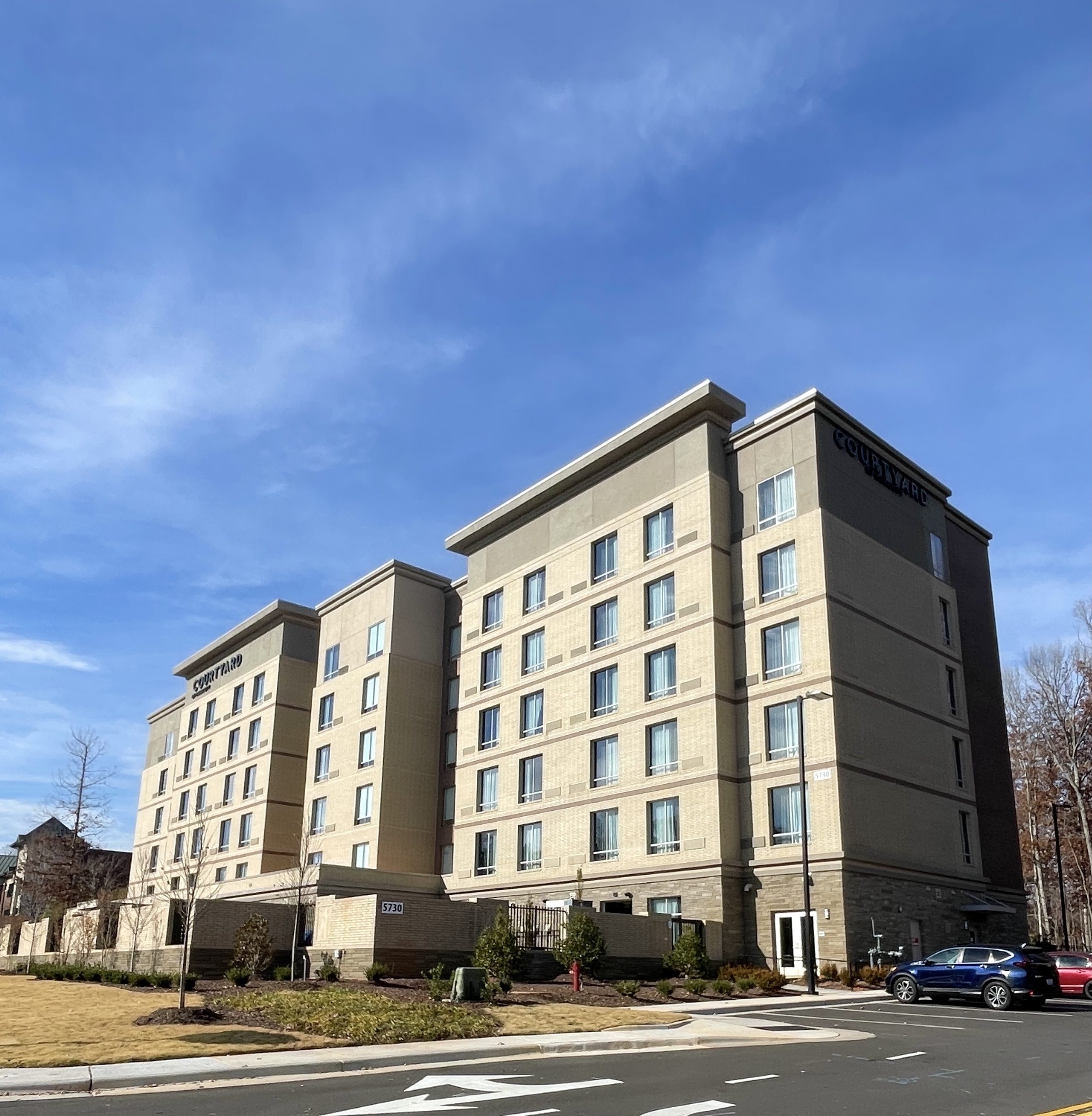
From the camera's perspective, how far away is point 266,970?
31.2 metres

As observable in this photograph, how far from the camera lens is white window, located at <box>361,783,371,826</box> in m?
52.7

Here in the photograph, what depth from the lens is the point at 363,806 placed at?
175 ft

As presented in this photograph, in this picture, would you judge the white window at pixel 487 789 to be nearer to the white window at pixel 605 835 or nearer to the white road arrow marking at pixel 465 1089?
the white window at pixel 605 835

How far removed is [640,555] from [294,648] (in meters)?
28.9

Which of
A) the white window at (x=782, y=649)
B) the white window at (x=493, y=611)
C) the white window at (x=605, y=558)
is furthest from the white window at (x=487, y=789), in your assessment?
the white window at (x=782, y=649)

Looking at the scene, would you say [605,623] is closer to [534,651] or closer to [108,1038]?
[534,651]

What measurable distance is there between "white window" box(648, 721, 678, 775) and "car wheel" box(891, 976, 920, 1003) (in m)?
13.2

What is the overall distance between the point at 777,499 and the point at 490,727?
1845cm

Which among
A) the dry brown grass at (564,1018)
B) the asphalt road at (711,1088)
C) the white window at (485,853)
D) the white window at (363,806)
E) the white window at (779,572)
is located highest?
the white window at (779,572)

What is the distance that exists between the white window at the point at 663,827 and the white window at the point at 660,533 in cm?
997

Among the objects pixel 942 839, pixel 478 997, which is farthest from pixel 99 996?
pixel 942 839

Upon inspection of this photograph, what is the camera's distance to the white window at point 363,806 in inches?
2074

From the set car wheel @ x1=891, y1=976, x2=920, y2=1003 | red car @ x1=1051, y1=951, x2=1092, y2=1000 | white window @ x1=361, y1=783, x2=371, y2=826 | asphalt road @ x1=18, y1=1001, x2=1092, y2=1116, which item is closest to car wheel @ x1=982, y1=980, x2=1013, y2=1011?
car wheel @ x1=891, y1=976, x2=920, y2=1003

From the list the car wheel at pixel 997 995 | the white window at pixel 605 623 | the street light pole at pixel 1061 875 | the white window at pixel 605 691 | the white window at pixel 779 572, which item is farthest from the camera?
the street light pole at pixel 1061 875
